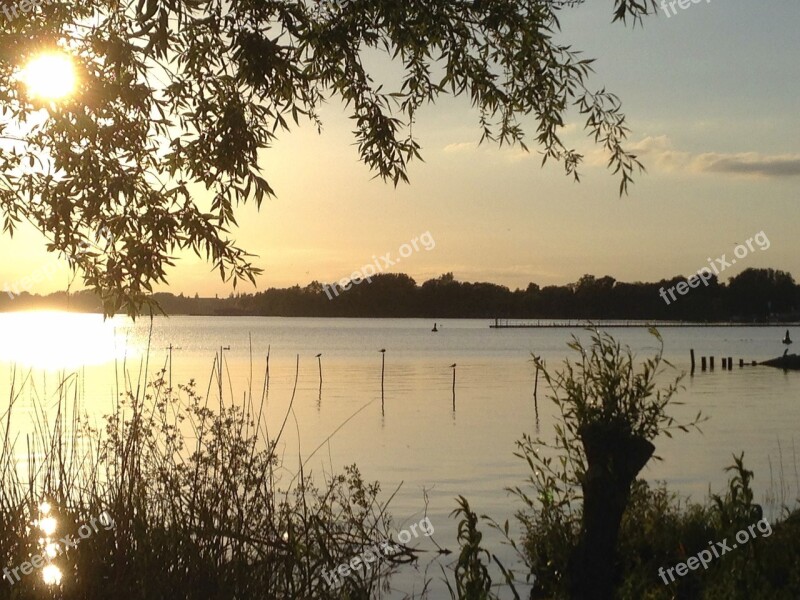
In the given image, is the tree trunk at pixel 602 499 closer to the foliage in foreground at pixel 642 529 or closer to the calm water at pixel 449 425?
the foliage in foreground at pixel 642 529

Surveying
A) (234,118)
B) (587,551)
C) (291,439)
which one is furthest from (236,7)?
(291,439)

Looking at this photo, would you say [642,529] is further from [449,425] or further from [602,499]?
[449,425]

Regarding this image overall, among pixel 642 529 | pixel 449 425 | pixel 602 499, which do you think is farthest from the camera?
pixel 449 425

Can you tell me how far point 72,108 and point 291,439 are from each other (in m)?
26.2

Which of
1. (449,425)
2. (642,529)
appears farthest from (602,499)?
(449,425)

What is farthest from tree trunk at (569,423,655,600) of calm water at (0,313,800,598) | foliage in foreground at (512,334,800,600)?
calm water at (0,313,800,598)

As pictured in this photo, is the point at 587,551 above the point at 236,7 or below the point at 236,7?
Result: below

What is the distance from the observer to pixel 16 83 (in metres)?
9.32

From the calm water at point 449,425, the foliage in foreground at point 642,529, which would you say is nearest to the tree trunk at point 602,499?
the foliage in foreground at point 642,529

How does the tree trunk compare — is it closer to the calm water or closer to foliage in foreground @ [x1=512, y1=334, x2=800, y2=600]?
foliage in foreground @ [x1=512, y1=334, x2=800, y2=600]

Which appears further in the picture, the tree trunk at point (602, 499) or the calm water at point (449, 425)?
the calm water at point (449, 425)

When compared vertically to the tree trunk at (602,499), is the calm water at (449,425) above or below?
below

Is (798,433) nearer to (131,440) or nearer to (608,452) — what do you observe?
(608,452)

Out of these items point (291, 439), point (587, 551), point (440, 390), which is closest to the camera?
point (587, 551)
